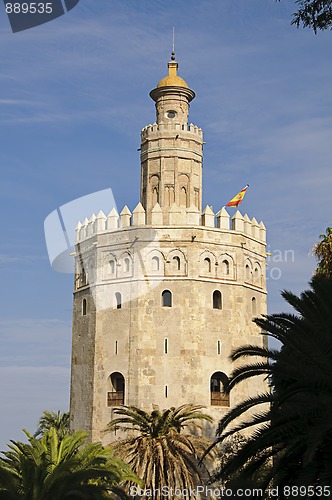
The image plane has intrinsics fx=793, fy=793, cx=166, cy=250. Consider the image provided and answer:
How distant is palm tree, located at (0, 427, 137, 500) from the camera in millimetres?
20781

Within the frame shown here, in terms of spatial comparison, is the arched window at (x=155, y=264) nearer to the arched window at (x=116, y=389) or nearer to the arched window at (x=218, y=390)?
the arched window at (x=116, y=389)

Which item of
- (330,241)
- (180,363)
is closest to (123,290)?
(180,363)

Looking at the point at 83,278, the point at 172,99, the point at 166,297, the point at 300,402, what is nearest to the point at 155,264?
the point at 166,297

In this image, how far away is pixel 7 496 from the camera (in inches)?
778

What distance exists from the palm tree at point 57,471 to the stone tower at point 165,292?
285 inches

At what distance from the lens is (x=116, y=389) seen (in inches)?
1362

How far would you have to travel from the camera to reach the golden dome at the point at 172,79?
124ft

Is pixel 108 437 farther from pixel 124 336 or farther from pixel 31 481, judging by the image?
pixel 31 481

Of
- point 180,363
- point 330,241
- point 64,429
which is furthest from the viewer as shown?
point 64,429

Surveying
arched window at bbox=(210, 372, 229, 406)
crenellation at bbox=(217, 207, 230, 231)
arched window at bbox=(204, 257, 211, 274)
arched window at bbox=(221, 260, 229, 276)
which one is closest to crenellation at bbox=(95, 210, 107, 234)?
arched window at bbox=(204, 257, 211, 274)

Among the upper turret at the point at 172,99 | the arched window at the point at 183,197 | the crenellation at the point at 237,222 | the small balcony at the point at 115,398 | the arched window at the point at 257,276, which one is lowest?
the small balcony at the point at 115,398

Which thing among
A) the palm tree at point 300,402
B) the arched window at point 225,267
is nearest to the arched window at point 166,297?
the arched window at point 225,267

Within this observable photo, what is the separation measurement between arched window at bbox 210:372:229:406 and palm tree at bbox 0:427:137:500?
7.86m

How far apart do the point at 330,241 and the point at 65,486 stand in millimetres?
14124
